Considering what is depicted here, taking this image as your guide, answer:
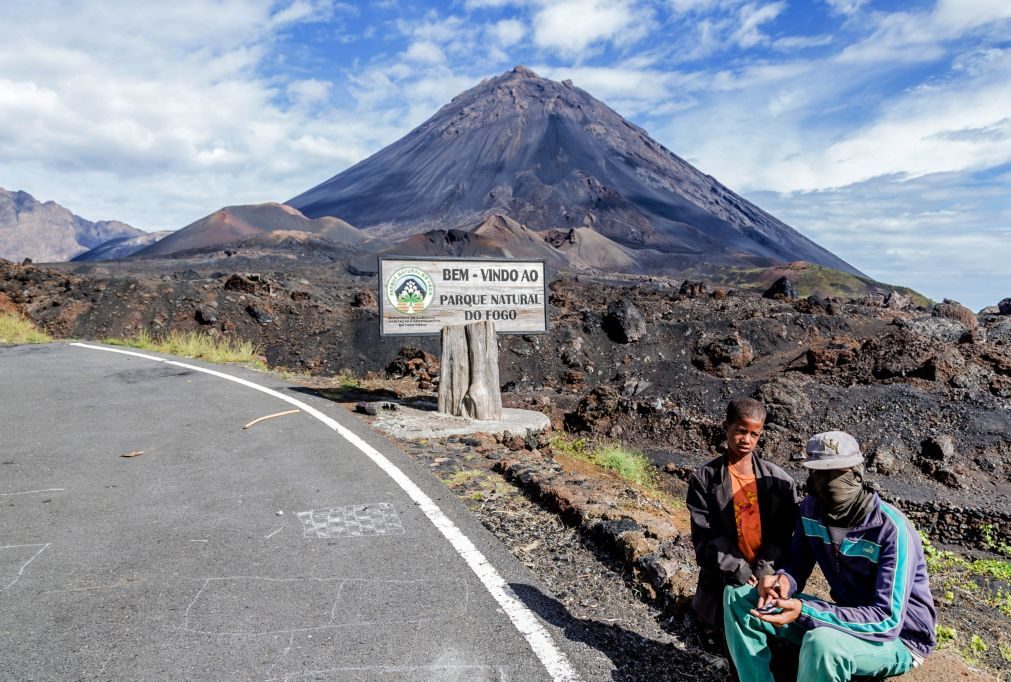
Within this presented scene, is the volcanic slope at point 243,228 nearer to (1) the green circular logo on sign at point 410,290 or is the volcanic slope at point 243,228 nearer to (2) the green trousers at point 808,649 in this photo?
(1) the green circular logo on sign at point 410,290

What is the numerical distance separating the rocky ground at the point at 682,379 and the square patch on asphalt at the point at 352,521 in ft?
2.19

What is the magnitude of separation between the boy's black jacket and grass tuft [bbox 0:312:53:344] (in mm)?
15845

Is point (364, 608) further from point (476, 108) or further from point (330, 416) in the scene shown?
point (476, 108)

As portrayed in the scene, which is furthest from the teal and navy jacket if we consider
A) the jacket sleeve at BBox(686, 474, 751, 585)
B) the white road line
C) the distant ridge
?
the distant ridge

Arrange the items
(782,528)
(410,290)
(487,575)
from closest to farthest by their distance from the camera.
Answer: (782,528) → (487,575) → (410,290)

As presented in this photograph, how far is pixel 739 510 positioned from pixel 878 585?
61 centimetres

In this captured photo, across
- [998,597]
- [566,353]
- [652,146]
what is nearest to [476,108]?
[652,146]

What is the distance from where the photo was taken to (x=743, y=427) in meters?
3.10

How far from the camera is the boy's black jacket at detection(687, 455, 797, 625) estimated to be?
2990 mm

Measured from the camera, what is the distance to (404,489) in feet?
18.0

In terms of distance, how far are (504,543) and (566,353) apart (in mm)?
12598

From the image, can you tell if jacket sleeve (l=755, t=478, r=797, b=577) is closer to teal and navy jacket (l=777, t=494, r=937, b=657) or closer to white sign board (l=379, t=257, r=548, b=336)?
teal and navy jacket (l=777, t=494, r=937, b=657)

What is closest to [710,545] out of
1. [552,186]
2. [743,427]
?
[743,427]

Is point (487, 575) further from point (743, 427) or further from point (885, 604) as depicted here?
point (885, 604)
